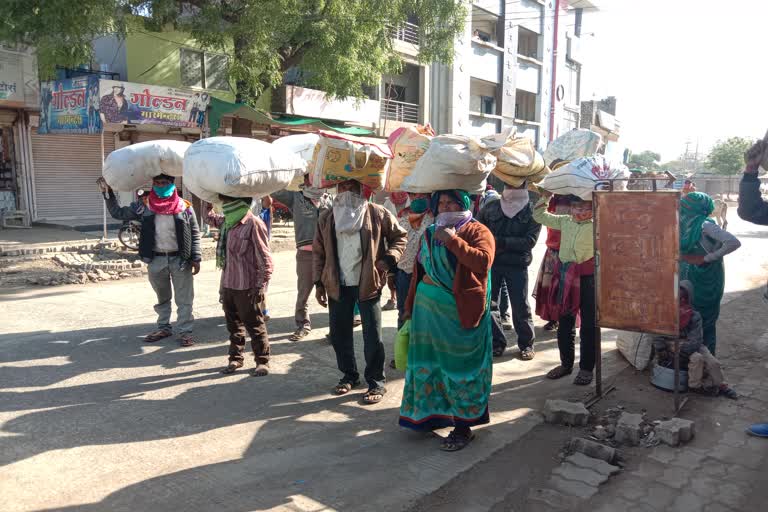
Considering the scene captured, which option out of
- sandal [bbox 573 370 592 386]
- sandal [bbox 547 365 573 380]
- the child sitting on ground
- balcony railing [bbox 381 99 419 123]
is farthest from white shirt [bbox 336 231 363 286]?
balcony railing [bbox 381 99 419 123]

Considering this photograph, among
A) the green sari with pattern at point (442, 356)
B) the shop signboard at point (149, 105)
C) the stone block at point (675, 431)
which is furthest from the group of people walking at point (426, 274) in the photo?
the shop signboard at point (149, 105)

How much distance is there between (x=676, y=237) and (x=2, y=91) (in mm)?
13976

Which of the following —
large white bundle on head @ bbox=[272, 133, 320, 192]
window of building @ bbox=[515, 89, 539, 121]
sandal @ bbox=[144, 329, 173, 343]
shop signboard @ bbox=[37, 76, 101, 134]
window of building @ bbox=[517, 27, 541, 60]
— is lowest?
sandal @ bbox=[144, 329, 173, 343]

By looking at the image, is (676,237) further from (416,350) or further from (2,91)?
(2,91)

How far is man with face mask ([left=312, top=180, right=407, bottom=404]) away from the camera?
4613 millimetres

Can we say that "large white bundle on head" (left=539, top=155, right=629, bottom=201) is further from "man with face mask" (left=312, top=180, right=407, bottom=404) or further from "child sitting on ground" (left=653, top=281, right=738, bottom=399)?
"man with face mask" (left=312, top=180, right=407, bottom=404)

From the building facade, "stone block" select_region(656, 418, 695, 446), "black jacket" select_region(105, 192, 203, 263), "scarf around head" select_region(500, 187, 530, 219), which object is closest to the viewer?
"stone block" select_region(656, 418, 695, 446)

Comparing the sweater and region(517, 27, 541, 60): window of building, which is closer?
the sweater

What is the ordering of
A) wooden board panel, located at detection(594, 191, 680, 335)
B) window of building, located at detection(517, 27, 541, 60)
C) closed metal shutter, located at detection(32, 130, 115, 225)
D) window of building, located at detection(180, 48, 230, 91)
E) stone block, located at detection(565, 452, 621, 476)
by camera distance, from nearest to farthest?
stone block, located at detection(565, 452, 621, 476) → wooden board panel, located at detection(594, 191, 680, 335) → closed metal shutter, located at detection(32, 130, 115, 225) → window of building, located at detection(180, 48, 230, 91) → window of building, located at detection(517, 27, 541, 60)

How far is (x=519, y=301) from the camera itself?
5719 mm

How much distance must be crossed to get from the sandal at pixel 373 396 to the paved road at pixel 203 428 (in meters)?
0.07

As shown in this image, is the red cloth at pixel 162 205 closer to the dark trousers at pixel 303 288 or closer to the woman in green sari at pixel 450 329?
the dark trousers at pixel 303 288

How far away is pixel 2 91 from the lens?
42.9 feet

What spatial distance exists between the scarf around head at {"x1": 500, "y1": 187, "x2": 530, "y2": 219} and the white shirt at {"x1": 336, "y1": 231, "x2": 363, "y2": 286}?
66.9 inches
